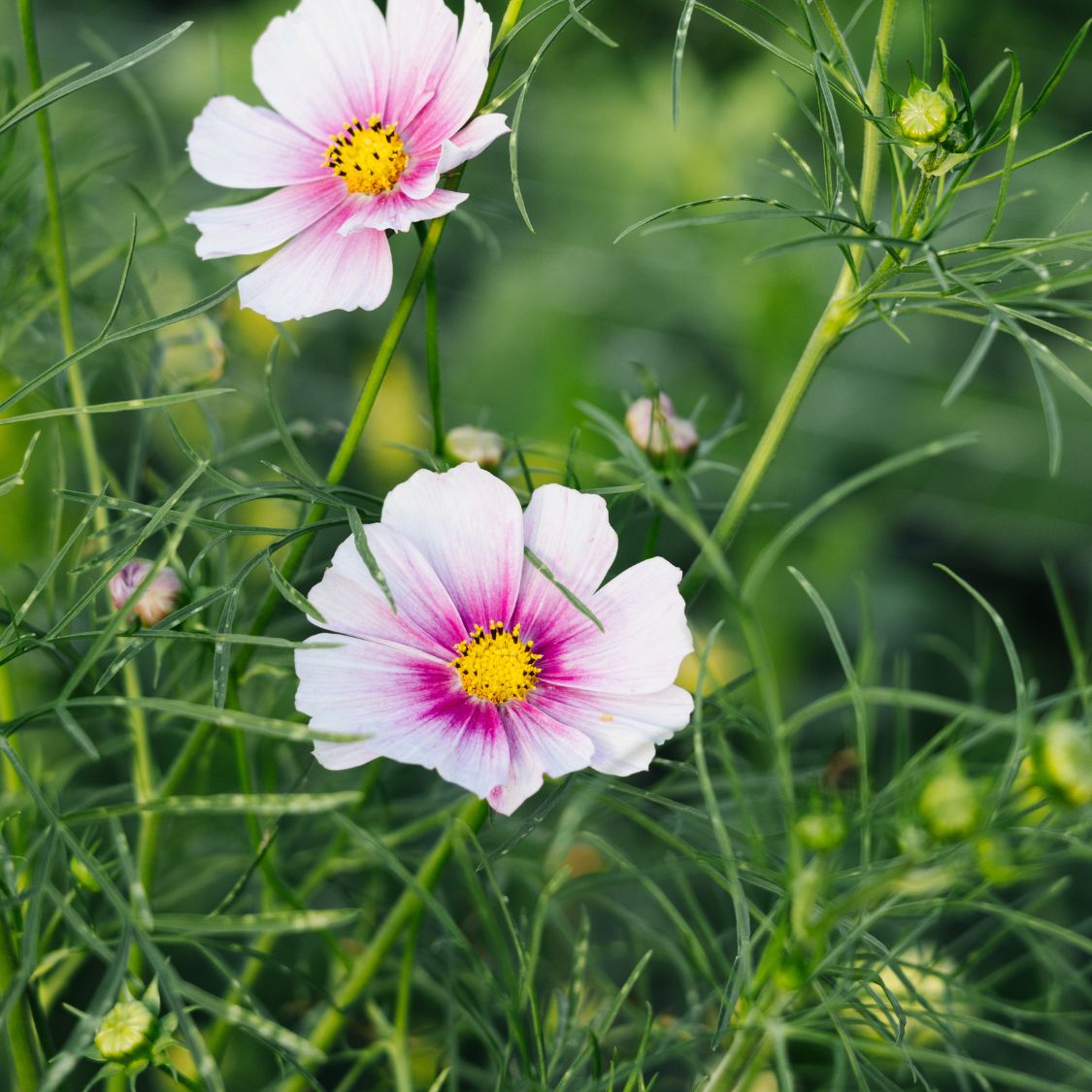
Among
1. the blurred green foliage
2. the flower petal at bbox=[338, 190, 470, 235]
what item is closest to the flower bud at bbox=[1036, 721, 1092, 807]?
the flower petal at bbox=[338, 190, 470, 235]

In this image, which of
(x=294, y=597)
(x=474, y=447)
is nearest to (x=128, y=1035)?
(x=294, y=597)

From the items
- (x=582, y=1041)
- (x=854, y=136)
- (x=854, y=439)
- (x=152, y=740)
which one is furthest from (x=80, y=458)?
(x=854, y=136)

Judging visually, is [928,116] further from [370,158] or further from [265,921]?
[265,921]

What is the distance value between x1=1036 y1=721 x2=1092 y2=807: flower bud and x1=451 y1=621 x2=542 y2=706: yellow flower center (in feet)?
0.65

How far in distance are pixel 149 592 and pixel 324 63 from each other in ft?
0.73

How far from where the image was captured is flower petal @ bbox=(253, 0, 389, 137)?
49cm

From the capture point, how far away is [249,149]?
52 cm

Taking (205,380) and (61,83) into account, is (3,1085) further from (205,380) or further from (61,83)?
(61,83)

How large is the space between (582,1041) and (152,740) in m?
0.29

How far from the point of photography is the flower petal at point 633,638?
42 cm

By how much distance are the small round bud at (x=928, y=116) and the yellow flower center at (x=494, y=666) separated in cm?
22

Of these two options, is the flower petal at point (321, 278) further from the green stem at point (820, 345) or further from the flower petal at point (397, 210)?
the green stem at point (820, 345)

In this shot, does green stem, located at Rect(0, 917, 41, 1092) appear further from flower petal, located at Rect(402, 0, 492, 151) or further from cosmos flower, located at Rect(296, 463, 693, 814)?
flower petal, located at Rect(402, 0, 492, 151)

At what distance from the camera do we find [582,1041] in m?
0.55
